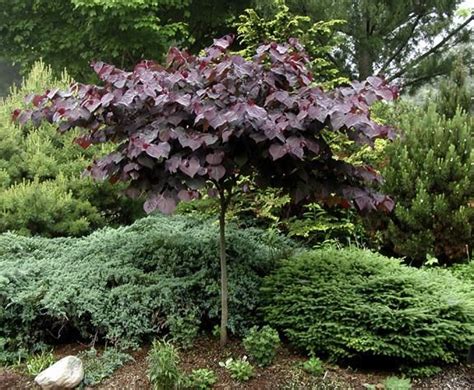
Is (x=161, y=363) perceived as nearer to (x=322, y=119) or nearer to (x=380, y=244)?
(x=322, y=119)

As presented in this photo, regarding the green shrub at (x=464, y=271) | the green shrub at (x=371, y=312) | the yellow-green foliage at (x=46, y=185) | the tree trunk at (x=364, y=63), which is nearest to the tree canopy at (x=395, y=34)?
the tree trunk at (x=364, y=63)

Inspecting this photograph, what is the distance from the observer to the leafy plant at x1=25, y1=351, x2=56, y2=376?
317 cm

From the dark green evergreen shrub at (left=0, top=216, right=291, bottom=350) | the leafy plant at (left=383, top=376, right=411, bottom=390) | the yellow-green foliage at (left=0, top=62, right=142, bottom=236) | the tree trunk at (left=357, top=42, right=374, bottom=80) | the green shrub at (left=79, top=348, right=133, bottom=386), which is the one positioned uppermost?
the tree trunk at (left=357, top=42, right=374, bottom=80)

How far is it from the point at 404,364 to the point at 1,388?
244 centimetres

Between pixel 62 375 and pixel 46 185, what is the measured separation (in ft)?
8.27

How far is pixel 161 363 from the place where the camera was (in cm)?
280

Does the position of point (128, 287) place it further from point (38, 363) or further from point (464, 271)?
point (464, 271)

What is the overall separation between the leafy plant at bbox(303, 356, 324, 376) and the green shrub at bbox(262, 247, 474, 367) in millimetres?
123

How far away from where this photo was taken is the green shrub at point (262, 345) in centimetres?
312

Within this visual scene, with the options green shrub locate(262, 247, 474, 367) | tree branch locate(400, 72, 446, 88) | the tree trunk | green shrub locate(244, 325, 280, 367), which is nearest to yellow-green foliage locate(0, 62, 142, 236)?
green shrub locate(262, 247, 474, 367)

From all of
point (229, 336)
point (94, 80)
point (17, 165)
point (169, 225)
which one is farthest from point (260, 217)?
point (94, 80)

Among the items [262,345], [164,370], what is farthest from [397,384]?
[164,370]

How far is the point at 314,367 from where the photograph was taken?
3.06 metres

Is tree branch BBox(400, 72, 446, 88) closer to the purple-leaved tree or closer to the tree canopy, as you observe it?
the tree canopy
